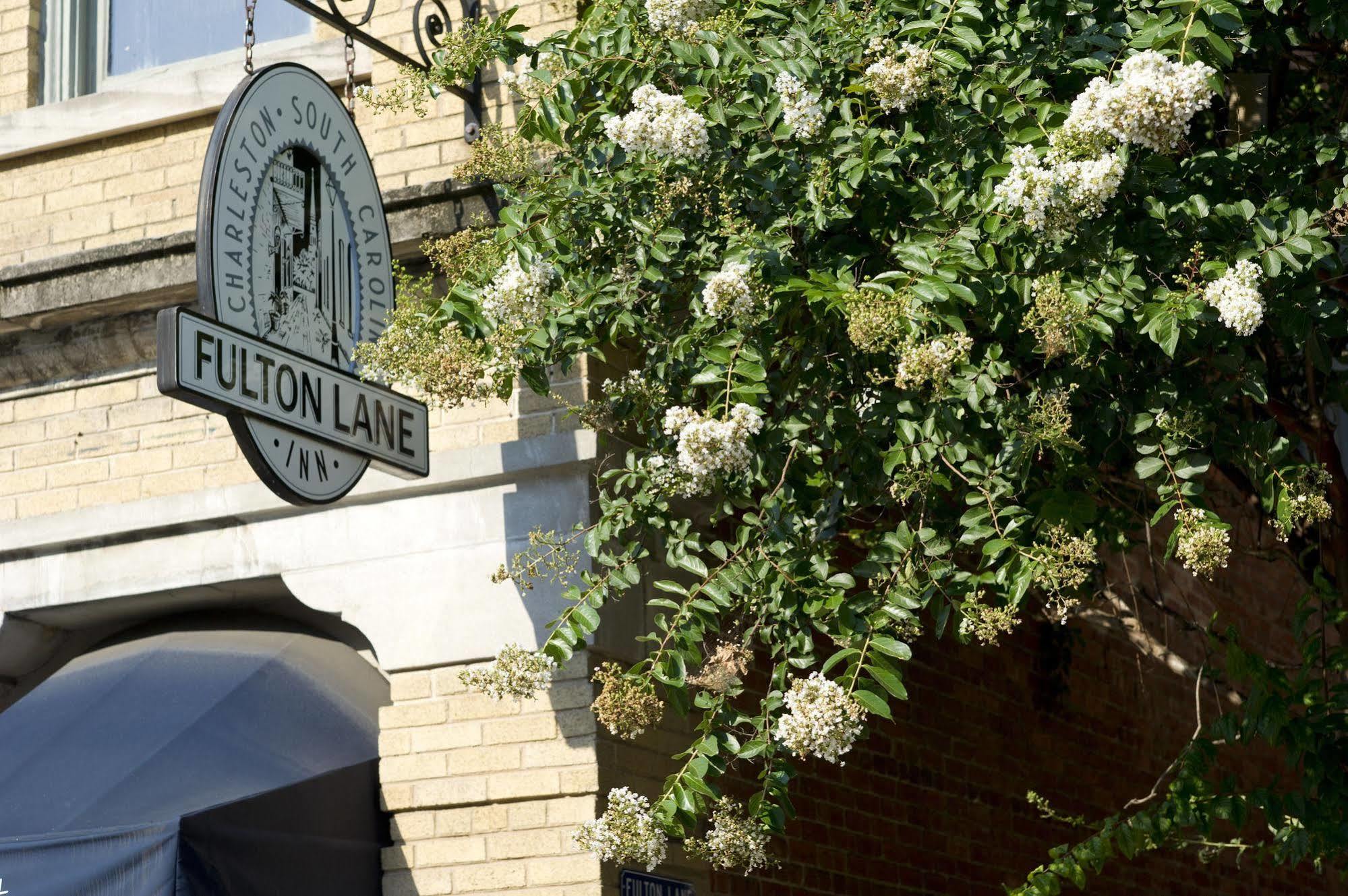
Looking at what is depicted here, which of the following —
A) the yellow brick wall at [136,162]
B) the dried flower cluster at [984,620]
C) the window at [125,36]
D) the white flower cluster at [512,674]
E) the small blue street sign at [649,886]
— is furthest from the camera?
the window at [125,36]

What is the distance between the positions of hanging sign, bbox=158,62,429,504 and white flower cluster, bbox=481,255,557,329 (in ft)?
2.20

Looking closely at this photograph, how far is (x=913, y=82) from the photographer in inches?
175

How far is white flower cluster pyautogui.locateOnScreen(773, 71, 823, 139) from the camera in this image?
15.2 feet

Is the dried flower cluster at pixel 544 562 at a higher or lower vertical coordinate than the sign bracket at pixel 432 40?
lower

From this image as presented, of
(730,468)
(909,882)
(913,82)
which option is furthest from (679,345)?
(909,882)

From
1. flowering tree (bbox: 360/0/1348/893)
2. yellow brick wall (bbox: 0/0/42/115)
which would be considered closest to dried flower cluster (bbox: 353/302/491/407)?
flowering tree (bbox: 360/0/1348/893)

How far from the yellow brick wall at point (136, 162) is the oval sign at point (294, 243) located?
1.65 ft

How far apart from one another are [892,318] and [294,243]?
2247 mm

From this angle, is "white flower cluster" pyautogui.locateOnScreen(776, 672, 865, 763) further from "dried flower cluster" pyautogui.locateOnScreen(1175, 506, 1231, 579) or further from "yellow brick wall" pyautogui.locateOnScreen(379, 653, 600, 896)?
"yellow brick wall" pyautogui.locateOnScreen(379, 653, 600, 896)

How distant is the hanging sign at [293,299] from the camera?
4996mm

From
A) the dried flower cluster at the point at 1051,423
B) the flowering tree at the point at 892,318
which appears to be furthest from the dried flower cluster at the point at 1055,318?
the dried flower cluster at the point at 1051,423

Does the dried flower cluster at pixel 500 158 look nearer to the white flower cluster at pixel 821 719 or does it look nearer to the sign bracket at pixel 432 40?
the sign bracket at pixel 432 40

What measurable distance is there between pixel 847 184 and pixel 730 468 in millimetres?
833

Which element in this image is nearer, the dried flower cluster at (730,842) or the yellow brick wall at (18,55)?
the dried flower cluster at (730,842)
